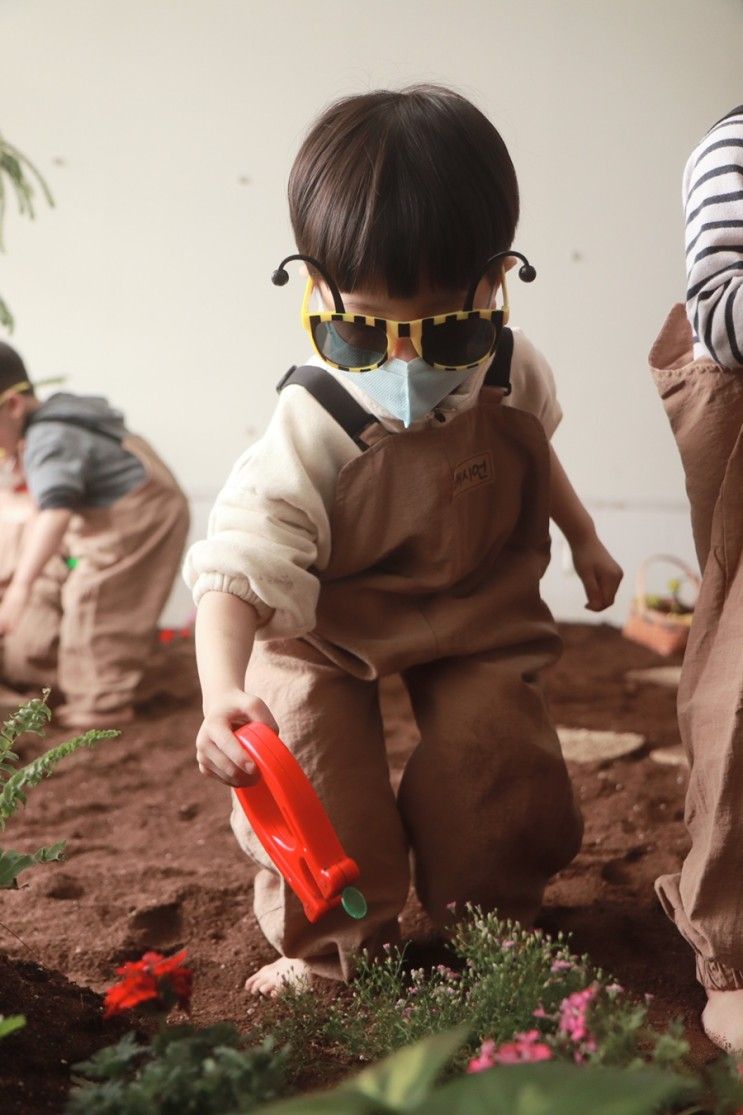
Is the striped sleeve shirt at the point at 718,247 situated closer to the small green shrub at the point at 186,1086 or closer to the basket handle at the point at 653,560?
the small green shrub at the point at 186,1086

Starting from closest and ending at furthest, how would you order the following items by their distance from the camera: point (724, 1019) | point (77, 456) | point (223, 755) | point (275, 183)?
point (223, 755) < point (724, 1019) < point (77, 456) < point (275, 183)

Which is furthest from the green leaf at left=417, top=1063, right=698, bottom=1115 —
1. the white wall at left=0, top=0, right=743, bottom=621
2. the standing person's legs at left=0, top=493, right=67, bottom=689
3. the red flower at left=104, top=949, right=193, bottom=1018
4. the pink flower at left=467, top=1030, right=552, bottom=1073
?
the white wall at left=0, top=0, right=743, bottom=621

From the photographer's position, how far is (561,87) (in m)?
3.51

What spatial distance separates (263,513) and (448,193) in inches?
17.4

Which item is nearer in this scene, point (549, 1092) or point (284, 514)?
point (549, 1092)

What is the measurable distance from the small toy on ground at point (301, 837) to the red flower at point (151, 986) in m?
0.15

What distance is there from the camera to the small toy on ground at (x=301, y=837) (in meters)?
1.19

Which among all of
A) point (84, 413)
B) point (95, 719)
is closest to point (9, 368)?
point (84, 413)

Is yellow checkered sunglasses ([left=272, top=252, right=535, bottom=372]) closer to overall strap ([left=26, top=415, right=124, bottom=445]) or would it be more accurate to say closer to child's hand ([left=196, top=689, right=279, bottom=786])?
child's hand ([left=196, top=689, right=279, bottom=786])

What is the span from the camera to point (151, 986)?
3.70 ft

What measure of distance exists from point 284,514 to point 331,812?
401mm

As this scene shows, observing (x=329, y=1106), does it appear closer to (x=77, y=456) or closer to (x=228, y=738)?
(x=228, y=738)

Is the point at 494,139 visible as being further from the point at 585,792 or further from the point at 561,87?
the point at 561,87

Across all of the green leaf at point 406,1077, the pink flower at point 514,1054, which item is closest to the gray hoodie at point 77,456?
the pink flower at point 514,1054
